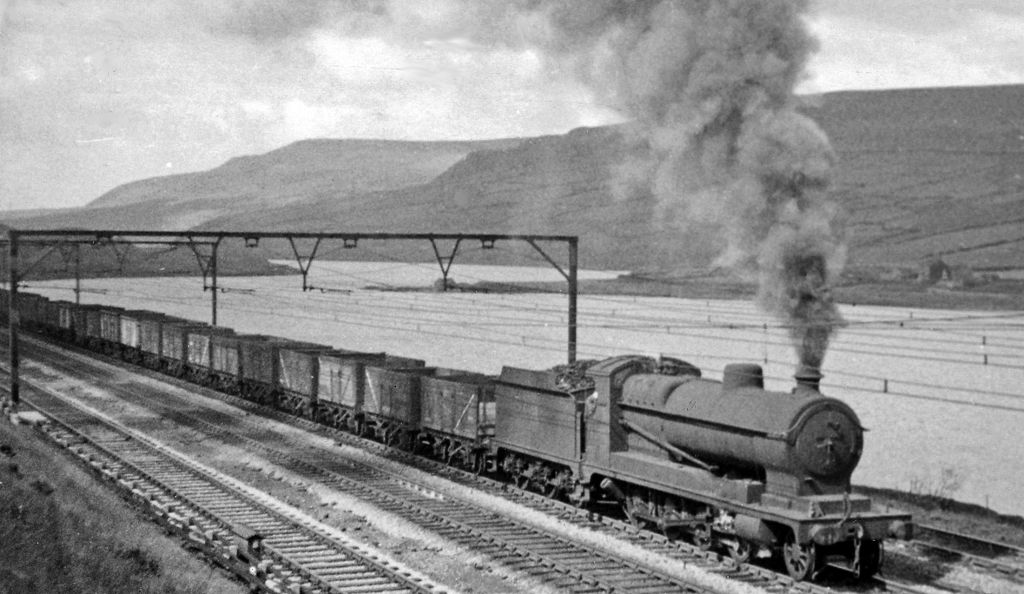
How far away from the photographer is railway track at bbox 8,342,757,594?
16.0m

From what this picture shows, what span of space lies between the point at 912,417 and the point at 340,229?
11634 cm

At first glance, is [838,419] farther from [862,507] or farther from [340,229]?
[340,229]

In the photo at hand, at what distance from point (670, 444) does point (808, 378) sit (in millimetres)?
3057

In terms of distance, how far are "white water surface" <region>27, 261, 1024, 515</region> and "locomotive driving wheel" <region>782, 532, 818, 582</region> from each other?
3.65 metres

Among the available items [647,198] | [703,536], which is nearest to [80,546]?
[703,536]

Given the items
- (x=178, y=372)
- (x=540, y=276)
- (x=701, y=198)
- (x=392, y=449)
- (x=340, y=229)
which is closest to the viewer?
(x=701, y=198)

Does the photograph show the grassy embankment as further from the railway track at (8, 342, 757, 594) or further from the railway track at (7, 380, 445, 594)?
the railway track at (8, 342, 757, 594)

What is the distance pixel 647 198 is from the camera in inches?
4579

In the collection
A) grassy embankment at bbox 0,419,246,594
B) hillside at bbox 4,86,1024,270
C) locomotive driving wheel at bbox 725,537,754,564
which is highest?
hillside at bbox 4,86,1024,270

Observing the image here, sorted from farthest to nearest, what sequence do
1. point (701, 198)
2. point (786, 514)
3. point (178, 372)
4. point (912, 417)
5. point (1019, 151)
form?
point (1019, 151) < point (178, 372) < point (912, 417) < point (701, 198) < point (786, 514)

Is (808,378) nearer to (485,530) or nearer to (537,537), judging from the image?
(537,537)

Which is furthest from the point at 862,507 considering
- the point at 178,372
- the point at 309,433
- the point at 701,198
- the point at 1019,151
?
the point at 1019,151

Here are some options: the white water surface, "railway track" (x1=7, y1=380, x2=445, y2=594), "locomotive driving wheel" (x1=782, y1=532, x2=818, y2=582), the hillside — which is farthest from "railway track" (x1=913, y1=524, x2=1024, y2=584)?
the hillside

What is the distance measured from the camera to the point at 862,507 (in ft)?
53.2
